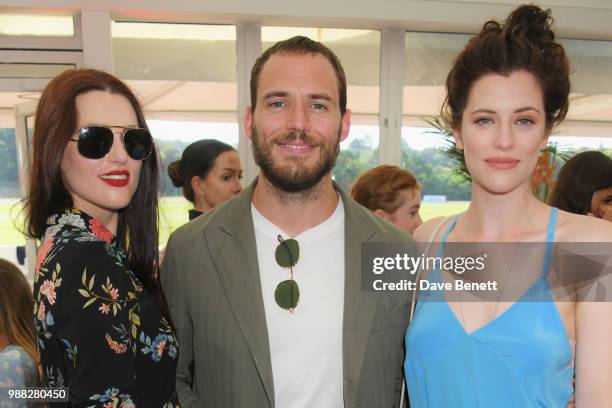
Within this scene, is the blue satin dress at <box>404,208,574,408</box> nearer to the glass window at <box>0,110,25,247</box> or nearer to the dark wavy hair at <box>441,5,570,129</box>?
the dark wavy hair at <box>441,5,570,129</box>

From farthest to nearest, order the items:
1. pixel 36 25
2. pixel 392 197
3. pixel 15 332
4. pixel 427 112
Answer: pixel 427 112 < pixel 36 25 < pixel 392 197 < pixel 15 332

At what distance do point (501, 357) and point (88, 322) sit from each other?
109 cm

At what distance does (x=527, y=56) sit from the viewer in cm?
155

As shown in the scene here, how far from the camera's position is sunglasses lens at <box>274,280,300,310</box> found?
5.72 ft

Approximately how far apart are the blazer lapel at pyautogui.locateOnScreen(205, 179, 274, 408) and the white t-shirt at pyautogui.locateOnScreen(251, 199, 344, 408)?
6 centimetres

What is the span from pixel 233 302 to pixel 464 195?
4939 mm

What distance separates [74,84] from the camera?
4.81 ft

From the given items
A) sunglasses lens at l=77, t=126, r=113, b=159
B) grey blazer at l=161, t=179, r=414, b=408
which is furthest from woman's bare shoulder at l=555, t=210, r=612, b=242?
sunglasses lens at l=77, t=126, r=113, b=159

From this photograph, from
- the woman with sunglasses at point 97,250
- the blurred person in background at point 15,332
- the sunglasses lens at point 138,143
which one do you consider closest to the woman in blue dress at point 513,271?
the woman with sunglasses at point 97,250

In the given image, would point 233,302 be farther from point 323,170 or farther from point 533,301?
point 533,301

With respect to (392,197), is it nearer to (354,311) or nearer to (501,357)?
(354,311)

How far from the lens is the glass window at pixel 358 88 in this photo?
5664 mm

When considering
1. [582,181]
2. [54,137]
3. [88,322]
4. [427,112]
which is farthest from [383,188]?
[427,112]

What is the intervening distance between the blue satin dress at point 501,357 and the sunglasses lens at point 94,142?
1.07 meters
